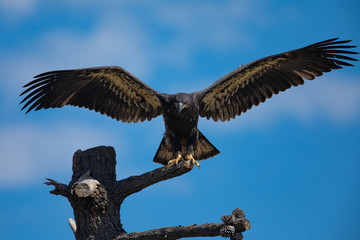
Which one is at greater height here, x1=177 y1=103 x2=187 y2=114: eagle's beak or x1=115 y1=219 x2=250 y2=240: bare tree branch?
x1=177 y1=103 x2=187 y2=114: eagle's beak

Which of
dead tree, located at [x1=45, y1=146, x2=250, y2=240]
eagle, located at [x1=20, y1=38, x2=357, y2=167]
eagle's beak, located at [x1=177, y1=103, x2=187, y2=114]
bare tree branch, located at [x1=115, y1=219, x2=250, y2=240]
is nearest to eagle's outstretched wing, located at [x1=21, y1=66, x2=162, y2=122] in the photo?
eagle, located at [x1=20, y1=38, x2=357, y2=167]

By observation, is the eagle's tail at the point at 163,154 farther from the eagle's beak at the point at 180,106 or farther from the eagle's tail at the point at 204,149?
the eagle's beak at the point at 180,106

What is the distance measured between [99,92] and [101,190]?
2.31 meters

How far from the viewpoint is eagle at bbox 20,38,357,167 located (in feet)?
24.2

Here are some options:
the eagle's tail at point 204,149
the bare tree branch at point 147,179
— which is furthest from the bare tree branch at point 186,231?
the eagle's tail at point 204,149

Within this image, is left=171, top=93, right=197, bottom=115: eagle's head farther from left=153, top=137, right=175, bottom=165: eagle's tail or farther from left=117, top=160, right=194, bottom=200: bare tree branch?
left=117, top=160, right=194, bottom=200: bare tree branch

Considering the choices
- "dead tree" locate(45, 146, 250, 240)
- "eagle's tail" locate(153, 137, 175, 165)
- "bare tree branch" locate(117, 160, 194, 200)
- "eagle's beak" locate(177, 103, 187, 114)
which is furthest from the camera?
"eagle's tail" locate(153, 137, 175, 165)

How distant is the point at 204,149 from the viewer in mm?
7996

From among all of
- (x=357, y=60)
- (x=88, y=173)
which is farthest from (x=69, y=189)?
(x=357, y=60)

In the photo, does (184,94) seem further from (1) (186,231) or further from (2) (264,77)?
(1) (186,231)

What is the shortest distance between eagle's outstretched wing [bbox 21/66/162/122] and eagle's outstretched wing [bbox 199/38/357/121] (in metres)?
1.10

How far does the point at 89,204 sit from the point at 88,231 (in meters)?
0.41

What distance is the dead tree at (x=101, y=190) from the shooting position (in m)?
6.07

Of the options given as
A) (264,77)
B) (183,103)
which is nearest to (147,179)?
(183,103)
